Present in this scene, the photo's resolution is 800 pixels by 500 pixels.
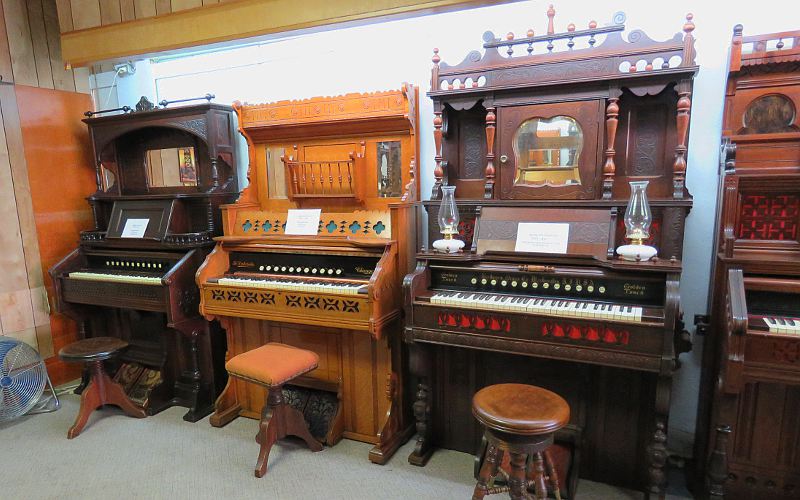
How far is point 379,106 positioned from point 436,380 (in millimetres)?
1540

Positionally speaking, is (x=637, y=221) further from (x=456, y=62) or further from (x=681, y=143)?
(x=456, y=62)

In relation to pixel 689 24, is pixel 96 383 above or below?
below

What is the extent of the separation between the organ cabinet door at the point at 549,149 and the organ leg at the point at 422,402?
0.90 m

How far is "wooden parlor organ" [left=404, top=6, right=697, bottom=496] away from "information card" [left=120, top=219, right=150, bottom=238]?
2018 millimetres

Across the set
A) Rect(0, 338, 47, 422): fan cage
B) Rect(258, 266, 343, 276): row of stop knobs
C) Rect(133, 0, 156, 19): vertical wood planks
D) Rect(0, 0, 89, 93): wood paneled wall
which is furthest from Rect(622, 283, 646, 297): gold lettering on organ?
Rect(0, 0, 89, 93): wood paneled wall

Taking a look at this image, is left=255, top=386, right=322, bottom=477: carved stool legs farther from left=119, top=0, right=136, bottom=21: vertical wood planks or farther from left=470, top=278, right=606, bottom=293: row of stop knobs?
left=119, top=0, right=136, bottom=21: vertical wood planks

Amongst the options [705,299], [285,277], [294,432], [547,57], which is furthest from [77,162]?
[705,299]

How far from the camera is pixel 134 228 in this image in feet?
10.4

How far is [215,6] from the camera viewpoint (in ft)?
8.65

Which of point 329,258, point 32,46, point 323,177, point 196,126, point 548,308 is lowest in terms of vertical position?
point 548,308

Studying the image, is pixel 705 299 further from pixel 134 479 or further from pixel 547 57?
pixel 134 479

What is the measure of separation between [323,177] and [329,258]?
0.54 meters

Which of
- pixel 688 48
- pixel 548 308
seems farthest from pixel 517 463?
pixel 688 48

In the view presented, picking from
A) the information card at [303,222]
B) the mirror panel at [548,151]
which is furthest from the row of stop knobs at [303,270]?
the mirror panel at [548,151]
